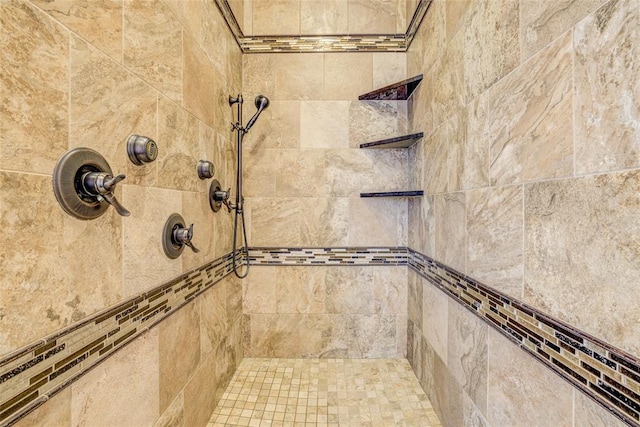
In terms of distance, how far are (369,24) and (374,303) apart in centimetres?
195

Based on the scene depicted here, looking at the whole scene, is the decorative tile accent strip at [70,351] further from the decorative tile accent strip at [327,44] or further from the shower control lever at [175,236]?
the decorative tile accent strip at [327,44]

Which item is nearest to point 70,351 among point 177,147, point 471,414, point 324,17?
point 177,147

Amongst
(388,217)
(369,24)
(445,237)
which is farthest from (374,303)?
(369,24)

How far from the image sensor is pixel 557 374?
0.71 m

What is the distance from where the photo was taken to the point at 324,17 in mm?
1947

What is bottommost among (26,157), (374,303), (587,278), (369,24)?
(374,303)

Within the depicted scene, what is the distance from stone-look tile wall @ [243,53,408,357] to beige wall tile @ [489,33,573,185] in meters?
1.05

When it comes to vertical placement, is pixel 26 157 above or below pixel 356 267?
above

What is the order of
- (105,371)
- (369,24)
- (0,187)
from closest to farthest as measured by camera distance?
1. (0,187)
2. (105,371)
3. (369,24)

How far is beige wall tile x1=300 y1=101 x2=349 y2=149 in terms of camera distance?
196 cm

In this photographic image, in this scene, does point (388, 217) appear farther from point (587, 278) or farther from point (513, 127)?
point (587, 278)

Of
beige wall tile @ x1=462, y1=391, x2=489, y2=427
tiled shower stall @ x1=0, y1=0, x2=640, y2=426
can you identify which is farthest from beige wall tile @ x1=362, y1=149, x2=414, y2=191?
beige wall tile @ x1=462, y1=391, x2=489, y2=427

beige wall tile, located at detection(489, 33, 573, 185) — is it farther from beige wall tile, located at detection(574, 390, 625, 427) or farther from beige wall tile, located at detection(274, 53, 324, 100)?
beige wall tile, located at detection(274, 53, 324, 100)

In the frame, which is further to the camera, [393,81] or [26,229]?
[393,81]
